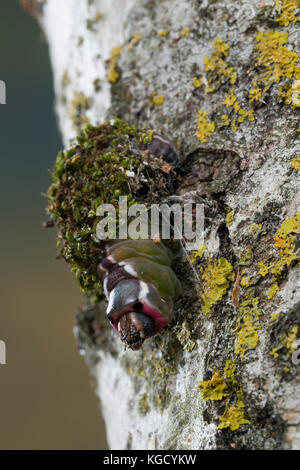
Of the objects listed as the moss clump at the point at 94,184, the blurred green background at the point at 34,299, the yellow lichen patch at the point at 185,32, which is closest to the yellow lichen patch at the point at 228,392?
the moss clump at the point at 94,184

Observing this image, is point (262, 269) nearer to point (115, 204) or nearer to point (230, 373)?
point (230, 373)

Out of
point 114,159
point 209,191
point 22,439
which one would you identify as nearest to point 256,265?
point 209,191

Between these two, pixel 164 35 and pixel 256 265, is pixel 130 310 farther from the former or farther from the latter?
pixel 164 35

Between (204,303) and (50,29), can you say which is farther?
(50,29)

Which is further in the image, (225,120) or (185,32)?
(185,32)

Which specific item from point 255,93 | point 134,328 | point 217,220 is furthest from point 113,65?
point 134,328

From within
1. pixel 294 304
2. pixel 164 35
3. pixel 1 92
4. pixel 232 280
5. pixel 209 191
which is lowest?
pixel 294 304

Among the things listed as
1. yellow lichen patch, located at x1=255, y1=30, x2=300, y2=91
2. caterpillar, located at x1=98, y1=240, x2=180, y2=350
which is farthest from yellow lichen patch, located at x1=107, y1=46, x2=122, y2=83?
caterpillar, located at x1=98, y1=240, x2=180, y2=350
